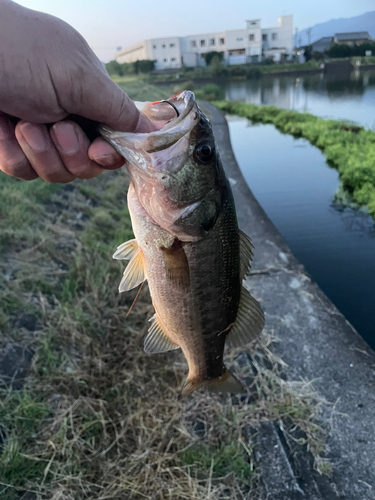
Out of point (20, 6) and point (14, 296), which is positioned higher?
point (20, 6)

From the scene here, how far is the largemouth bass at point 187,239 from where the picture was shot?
64.9 inches

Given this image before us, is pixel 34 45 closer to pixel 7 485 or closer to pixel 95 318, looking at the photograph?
pixel 7 485

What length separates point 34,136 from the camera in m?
1.67

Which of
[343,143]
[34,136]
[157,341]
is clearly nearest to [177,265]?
[157,341]

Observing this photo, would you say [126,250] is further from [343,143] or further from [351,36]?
[351,36]

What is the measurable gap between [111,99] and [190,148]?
0.43 meters

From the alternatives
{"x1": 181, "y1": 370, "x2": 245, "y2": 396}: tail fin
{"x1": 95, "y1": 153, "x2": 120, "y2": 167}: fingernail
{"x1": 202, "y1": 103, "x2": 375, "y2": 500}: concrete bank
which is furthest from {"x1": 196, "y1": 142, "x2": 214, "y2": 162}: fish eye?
{"x1": 202, "y1": 103, "x2": 375, "y2": 500}: concrete bank

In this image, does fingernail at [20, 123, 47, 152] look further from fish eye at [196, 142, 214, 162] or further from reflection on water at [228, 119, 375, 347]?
reflection on water at [228, 119, 375, 347]

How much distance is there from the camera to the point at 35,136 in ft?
5.48

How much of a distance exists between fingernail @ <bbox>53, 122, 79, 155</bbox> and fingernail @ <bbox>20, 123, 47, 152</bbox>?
79 millimetres

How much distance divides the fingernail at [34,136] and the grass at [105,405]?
2.44 metres

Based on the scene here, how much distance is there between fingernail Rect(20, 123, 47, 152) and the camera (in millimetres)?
1659

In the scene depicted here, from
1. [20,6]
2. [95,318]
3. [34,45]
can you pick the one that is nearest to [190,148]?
[34,45]

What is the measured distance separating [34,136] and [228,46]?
90507 mm
